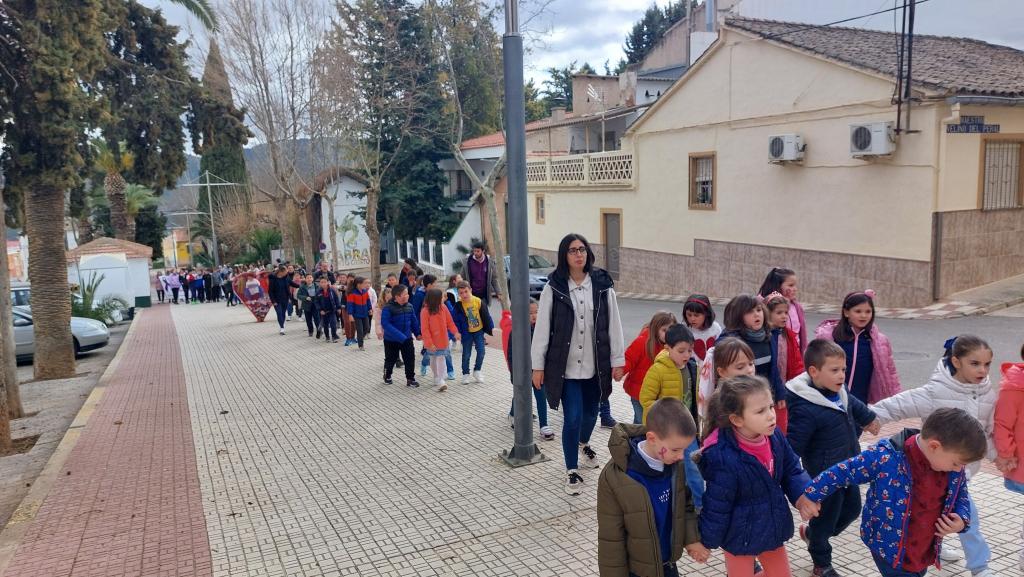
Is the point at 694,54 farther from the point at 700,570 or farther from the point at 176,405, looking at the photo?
the point at 700,570

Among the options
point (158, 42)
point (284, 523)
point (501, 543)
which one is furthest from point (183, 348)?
point (501, 543)

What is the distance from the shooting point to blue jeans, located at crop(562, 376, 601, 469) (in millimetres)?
5223

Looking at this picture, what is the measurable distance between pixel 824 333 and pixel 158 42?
13989 mm

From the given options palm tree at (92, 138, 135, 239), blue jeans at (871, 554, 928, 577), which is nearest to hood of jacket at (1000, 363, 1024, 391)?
blue jeans at (871, 554, 928, 577)

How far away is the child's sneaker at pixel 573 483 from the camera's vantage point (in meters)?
5.23

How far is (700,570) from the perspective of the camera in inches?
162

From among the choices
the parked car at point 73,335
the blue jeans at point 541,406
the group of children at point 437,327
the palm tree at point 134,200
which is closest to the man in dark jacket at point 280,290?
the parked car at point 73,335

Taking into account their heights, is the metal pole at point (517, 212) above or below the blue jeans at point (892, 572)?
above

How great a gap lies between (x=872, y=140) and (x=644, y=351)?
10.4 meters

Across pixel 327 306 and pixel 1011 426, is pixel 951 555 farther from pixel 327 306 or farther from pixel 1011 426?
pixel 327 306

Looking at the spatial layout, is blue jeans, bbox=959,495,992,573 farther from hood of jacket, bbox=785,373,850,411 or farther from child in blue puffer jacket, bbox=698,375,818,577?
child in blue puffer jacket, bbox=698,375,818,577

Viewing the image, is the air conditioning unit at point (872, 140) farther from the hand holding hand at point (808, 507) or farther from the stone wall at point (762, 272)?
the hand holding hand at point (808, 507)

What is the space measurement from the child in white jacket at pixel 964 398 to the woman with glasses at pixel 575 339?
1.87m

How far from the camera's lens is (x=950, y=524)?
2.91 meters
